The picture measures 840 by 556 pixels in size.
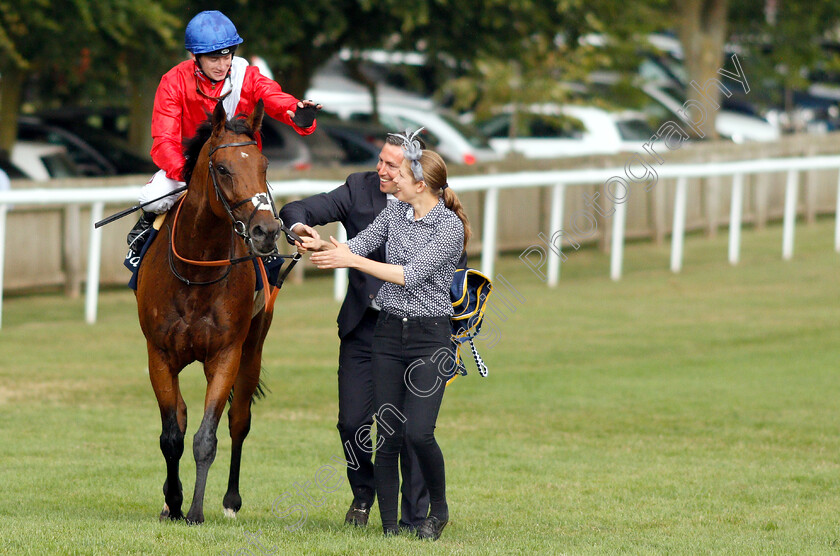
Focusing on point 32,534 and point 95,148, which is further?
point 95,148

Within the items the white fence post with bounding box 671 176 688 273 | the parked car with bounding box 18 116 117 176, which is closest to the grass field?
the white fence post with bounding box 671 176 688 273

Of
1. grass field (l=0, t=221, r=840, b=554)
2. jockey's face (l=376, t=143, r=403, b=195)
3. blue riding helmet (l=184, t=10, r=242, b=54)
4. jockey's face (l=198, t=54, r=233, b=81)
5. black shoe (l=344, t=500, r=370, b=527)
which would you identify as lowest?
grass field (l=0, t=221, r=840, b=554)

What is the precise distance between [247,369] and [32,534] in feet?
5.74

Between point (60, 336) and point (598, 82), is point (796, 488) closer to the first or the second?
point (60, 336)

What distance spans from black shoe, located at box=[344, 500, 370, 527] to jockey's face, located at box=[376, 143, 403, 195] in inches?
58.7

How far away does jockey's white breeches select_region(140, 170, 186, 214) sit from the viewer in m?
6.16

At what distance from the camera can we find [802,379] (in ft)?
32.9

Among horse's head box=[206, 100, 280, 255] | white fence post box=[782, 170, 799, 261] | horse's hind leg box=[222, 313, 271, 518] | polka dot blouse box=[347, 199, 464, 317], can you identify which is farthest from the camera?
white fence post box=[782, 170, 799, 261]

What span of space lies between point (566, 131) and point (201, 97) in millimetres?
18196

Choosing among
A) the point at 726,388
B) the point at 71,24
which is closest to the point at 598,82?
the point at 71,24

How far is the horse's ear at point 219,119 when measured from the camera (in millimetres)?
5566

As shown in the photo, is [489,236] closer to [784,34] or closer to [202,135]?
[202,135]

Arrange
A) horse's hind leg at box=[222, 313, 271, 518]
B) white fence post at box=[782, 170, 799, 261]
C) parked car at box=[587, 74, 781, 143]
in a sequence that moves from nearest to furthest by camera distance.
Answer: horse's hind leg at box=[222, 313, 271, 518] → white fence post at box=[782, 170, 799, 261] → parked car at box=[587, 74, 781, 143]

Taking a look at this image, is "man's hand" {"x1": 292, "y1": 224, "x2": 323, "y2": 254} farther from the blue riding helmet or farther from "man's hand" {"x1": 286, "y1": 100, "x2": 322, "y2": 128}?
the blue riding helmet
